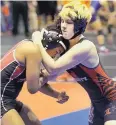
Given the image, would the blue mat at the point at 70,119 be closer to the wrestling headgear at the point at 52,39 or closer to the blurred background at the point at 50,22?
the blurred background at the point at 50,22

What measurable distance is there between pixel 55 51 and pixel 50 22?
26.3 feet

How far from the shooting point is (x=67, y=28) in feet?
9.57

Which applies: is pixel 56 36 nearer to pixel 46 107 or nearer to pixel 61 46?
pixel 61 46

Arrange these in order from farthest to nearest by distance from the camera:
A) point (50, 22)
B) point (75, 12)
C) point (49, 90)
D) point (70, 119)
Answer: point (50, 22) < point (70, 119) < point (49, 90) < point (75, 12)

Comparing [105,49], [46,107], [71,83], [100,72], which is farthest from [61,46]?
[105,49]

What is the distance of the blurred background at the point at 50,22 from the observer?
17.8 feet

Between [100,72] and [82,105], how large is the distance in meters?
2.67

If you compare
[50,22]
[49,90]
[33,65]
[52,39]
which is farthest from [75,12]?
[50,22]

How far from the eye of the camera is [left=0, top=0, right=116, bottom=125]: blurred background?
5439 mm

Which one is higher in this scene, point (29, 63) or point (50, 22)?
point (29, 63)

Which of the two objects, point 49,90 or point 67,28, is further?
point 49,90

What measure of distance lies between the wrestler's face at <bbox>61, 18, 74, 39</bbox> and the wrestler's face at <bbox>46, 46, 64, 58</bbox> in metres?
0.09

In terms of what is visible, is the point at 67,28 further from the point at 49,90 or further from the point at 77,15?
the point at 49,90

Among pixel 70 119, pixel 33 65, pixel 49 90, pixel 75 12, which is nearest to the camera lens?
pixel 33 65
